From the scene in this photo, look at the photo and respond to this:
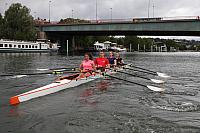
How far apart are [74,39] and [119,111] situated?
362 ft

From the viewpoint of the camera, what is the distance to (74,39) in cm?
12044

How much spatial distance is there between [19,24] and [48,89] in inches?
3330

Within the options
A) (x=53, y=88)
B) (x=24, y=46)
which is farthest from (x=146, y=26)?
(x=53, y=88)

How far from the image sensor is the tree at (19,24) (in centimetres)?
9250

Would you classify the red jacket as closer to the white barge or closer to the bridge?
the bridge

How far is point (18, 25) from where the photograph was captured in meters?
93.8

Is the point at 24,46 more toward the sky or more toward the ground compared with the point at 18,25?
more toward the ground

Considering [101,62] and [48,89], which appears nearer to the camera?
[48,89]

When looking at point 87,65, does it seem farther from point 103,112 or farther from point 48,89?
point 103,112

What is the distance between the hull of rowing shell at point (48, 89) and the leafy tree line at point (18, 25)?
78.2 m

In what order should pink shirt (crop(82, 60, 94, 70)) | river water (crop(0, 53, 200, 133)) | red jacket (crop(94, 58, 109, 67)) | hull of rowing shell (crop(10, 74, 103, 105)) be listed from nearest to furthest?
1. river water (crop(0, 53, 200, 133))
2. hull of rowing shell (crop(10, 74, 103, 105))
3. pink shirt (crop(82, 60, 94, 70))
4. red jacket (crop(94, 58, 109, 67))

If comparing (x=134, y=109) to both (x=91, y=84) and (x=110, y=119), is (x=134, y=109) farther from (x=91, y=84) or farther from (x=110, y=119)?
(x=91, y=84)

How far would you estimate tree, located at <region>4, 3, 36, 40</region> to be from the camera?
9250 cm

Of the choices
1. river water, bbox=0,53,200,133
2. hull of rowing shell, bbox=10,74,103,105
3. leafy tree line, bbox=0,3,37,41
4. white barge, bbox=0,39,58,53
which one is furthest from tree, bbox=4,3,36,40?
river water, bbox=0,53,200,133
